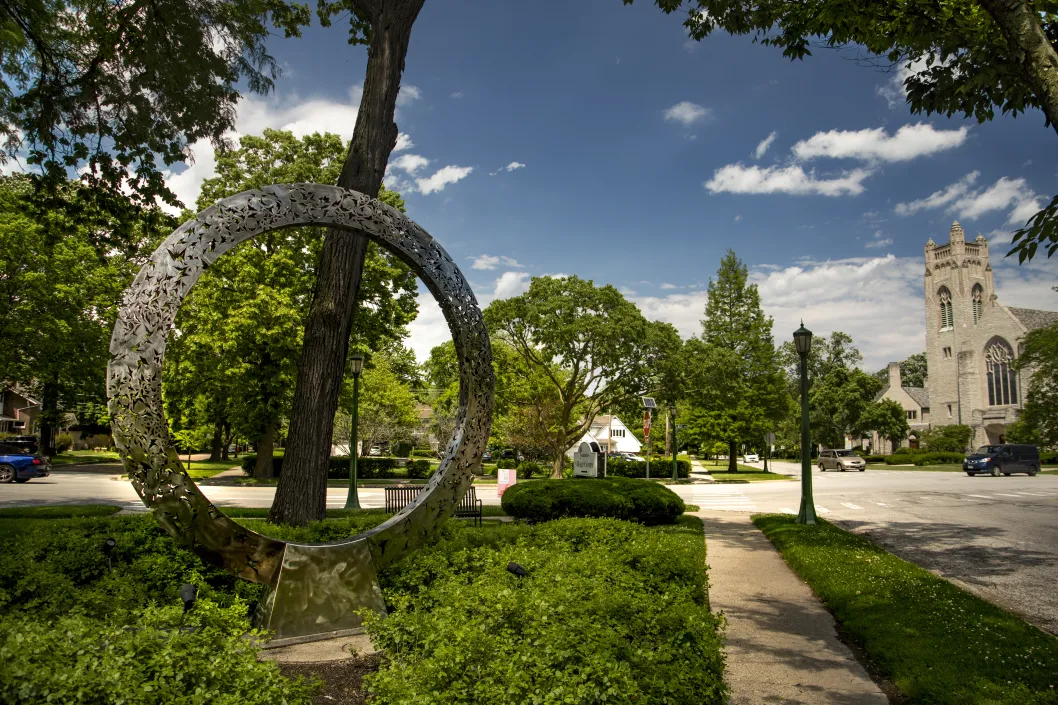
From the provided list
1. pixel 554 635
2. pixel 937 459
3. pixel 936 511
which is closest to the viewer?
pixel 554 635

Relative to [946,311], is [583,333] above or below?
below

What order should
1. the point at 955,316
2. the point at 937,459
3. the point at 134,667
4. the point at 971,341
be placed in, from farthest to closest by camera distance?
the point at 955,316 → the point at 971,341 → the point at 937,459 → the point at 134,667

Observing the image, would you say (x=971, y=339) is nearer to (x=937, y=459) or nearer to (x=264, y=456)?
(x=937, y=459)

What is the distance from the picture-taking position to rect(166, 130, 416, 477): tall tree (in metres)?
23.8

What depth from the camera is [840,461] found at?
47938 mm

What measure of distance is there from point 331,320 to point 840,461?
154ft

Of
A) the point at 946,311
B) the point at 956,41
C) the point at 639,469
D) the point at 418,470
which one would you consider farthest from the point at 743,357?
the point at 946,311

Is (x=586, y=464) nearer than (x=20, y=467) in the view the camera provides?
No

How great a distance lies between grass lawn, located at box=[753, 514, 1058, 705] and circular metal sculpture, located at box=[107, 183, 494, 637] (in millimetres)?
4287

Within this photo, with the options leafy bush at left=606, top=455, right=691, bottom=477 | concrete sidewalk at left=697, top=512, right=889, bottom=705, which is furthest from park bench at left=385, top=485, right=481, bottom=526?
leafy bush at left=606, top=455, right=691, bottom=477

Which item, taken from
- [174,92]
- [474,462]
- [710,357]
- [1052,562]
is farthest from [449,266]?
[710,357]

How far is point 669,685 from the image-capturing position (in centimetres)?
329

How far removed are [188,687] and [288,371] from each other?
2529 cm

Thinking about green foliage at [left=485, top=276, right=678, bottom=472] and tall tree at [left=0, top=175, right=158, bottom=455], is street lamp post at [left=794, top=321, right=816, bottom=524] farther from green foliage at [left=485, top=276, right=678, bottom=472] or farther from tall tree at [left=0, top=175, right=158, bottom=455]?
tall tree at [left=0, top=175, right=158, bottom=455]
